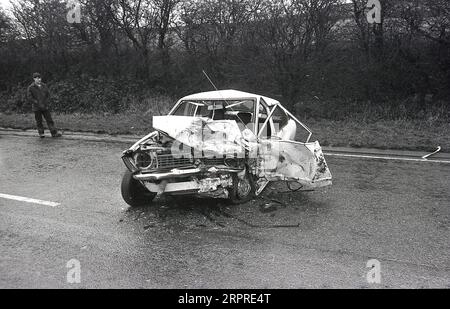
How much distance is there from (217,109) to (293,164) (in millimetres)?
1797

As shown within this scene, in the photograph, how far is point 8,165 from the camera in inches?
338

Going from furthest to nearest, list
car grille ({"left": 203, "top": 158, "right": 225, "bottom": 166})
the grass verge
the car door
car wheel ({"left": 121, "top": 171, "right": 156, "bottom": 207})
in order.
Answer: the grass verge → the car door → car wheel ({"left": 121, "top": 171, "right": 156, "bottom": 207}) → car grille ({"left": 203, "top": 158, "right": 225, "bottom": 166})

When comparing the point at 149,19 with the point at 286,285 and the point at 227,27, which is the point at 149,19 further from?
the point at 286,285

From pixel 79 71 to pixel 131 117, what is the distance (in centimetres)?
667

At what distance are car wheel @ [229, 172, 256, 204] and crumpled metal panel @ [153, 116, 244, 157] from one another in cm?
42

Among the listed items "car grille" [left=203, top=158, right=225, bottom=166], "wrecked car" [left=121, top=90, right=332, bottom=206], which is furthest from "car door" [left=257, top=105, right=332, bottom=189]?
"car grille" [left=203, top=158, right=225, bottom=166]

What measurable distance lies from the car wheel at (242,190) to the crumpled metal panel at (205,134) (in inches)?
16.7

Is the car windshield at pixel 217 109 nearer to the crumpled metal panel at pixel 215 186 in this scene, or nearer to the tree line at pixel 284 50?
the crumpled metal panel at pixel 215 186

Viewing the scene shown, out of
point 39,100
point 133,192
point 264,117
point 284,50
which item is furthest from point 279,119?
point 39,100

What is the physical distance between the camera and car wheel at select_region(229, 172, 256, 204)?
5.67m

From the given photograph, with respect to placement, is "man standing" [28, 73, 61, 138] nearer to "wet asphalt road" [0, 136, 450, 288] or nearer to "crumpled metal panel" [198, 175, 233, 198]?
"wet asphalt road" [0, 136, 450, 288]

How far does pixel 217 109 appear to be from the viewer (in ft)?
23.5

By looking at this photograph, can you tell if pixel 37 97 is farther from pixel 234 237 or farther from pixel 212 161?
pixel 234 237
